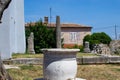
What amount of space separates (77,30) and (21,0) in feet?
138

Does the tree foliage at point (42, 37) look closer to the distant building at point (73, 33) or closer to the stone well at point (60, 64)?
the stone well at point (60, 64)

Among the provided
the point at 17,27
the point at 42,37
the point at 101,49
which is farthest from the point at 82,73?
the point at 42,37

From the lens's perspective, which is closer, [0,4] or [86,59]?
[0,4]

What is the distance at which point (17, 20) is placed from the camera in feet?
82.0

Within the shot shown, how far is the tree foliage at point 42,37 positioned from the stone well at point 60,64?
26.1m

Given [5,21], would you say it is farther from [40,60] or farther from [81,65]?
[81,65]

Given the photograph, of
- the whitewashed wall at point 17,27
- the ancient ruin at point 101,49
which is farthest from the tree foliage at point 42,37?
the whitewashed wall at point 17,27

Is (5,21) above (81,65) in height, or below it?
above

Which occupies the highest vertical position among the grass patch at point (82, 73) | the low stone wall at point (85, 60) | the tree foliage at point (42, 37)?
the tree foliage at point (42, 37)

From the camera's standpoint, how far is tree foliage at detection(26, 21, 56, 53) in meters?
35.0

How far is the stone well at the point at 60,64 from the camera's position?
8.05m

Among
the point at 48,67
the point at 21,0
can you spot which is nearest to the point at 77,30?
the point at 21,0

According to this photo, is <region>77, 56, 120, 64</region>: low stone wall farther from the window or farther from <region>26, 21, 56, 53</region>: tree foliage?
the window

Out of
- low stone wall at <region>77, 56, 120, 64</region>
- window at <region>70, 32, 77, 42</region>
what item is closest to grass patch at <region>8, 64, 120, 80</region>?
low stone wall at <region>77, 56, 120, 64</region>
